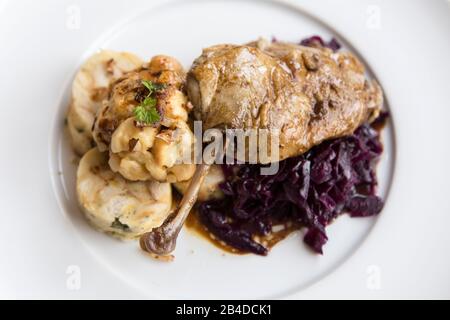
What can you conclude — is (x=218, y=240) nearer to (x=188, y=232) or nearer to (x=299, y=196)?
(x=188, y=232)

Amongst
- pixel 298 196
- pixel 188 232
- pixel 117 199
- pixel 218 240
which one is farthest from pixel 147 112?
pixel 298 196

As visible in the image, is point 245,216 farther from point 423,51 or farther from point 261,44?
point 423,51

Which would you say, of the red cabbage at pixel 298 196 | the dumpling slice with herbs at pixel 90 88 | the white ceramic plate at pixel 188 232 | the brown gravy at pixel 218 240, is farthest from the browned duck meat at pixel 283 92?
the dumpling slice with herbs at pixel 90 88

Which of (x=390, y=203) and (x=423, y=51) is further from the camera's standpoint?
(x=423, y=51)

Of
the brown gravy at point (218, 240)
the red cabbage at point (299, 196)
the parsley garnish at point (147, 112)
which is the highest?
the parsley garnish at point (147, 112)

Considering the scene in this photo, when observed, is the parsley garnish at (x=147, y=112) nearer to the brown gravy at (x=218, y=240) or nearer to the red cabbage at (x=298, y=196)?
the red cabbage at (x=298, y=196)
